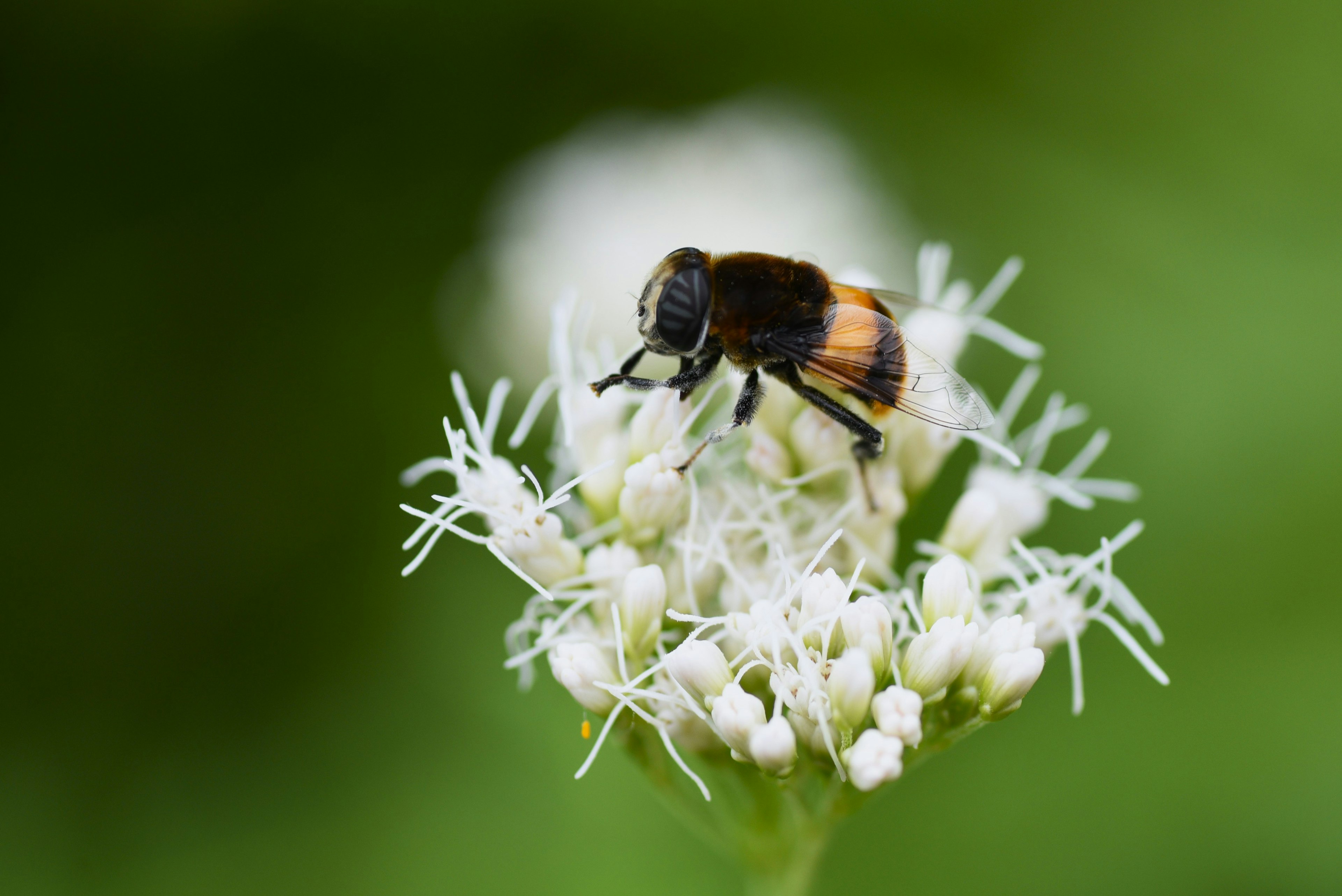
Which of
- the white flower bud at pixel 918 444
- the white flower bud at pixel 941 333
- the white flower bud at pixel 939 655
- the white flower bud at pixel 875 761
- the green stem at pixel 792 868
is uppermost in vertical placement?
the white flower bud at pixel 941 333

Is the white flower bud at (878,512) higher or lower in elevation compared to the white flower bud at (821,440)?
lower

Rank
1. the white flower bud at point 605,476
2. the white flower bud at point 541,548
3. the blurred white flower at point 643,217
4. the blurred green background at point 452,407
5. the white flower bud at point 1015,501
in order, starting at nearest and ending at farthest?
the white flower bud at point 541,548, the white flower bud at point 605,476, the white flower bud at point 1015,501, the blurred green background at point 452,407, the blurred white flower at point 643,217

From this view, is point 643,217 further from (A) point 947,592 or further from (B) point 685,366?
(A) point 947,592

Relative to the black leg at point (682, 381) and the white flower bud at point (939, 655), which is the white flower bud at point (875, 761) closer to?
the white flower bud at point (939, 655)

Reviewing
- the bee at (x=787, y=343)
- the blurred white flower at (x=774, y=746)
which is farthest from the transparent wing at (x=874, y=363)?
the blurred white flower at (x=774, y=746)

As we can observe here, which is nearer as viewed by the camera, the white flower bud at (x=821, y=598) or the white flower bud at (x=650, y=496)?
the white flower bud at (x=821, y=598)

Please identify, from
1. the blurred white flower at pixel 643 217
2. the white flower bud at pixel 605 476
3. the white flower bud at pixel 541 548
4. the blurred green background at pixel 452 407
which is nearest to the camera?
the white flower bud at pixel 541 548

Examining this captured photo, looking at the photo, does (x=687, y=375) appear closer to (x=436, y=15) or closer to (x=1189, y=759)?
(x=1189, y=759)
